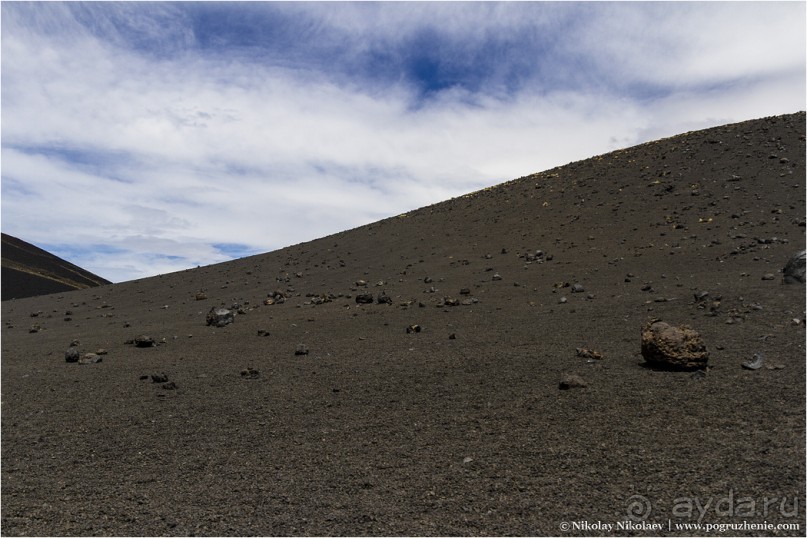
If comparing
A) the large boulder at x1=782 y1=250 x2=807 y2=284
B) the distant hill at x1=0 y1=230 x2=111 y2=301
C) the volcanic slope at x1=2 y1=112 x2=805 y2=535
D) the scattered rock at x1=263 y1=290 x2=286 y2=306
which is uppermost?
the distant hill at x1=0 y1=230 x2=111 y2=301

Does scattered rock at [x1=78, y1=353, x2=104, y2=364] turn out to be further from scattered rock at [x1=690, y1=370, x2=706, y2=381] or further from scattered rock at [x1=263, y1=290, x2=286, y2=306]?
scattered rock at [x1=690, y1=370, x2=706, y2=381]

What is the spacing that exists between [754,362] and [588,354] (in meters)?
2.19

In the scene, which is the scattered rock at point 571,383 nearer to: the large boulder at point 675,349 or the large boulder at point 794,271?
the large boulder at point 675,349

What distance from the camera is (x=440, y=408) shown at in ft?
21.4

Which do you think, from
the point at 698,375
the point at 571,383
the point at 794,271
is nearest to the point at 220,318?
the point at 571,383

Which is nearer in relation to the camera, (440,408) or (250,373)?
(440,408)

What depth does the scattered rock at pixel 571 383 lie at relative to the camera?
6.68m

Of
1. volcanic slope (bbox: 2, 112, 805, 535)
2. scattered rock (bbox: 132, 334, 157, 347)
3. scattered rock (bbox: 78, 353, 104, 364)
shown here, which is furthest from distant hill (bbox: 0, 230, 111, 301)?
volcanic slope (bbox: 2, 112, 805, 535)

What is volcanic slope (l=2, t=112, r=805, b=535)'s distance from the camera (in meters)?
4.14

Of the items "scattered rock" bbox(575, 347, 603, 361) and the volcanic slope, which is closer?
the volcanic slope

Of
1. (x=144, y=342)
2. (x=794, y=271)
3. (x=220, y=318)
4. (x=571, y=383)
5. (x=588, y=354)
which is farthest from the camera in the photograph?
(x=220, y=318)

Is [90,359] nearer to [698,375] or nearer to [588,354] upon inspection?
[588,354]

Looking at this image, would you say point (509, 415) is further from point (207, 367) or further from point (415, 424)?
point (207, 367)

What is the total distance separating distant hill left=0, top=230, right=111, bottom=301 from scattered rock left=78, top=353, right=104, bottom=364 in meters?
68.8
